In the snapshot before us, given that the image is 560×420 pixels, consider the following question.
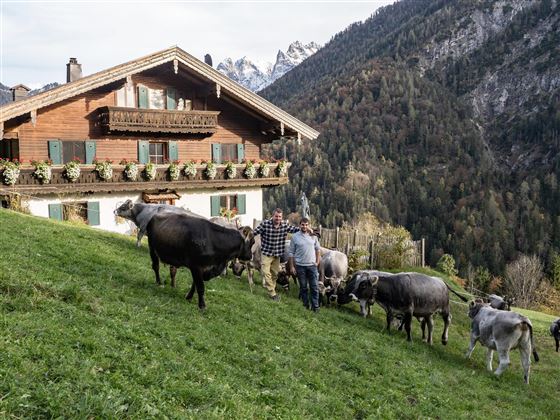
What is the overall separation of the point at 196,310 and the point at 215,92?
78.9ft

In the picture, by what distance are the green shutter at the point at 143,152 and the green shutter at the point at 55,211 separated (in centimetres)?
→ 614

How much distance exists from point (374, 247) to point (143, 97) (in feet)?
56.7

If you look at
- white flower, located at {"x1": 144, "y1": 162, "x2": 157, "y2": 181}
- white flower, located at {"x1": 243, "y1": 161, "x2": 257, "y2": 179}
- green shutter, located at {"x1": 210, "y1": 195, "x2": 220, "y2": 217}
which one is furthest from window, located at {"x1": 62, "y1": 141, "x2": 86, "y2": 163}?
white flower, located at {"x1": 243, "y1": 161, "x2": 257, "y2": 179}

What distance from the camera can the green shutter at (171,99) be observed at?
1255 inches

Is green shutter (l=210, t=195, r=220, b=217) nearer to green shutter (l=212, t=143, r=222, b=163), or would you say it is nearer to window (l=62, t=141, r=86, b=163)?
green shutter (l=212, t=143, r=222, b=163)

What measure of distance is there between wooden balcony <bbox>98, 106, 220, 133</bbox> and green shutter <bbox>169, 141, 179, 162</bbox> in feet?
4.39

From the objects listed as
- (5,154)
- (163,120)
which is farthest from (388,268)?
(5,154)

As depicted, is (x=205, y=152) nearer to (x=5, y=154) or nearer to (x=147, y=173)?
(x=147, y=173)

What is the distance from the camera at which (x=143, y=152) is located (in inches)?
1213

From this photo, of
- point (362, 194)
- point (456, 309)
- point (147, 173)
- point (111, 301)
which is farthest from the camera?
point (362, 194)

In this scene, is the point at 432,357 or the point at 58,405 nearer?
the point at 58,405

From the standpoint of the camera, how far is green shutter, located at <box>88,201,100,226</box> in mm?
27234

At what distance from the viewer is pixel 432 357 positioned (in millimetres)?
12914

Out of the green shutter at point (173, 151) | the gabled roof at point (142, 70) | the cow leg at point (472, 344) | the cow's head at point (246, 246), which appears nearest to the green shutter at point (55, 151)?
the gabled roof at point (142, 70)
